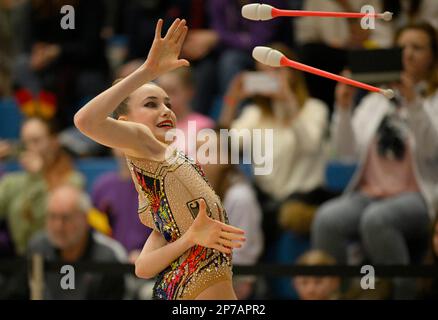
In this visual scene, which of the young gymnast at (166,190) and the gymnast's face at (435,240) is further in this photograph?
the gymnast's face at (435,240)

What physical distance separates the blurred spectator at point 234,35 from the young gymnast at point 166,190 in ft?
5.97

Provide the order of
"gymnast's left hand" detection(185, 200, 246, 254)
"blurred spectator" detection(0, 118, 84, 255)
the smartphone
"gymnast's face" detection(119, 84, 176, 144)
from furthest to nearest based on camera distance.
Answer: "blurred spectator" detection(0, 118, 84, 255) < the smartphone < "gymnast's face" detection(119, 84, 176, 144) < "gymnast's left hand" detection(185, 200, 246, 254)

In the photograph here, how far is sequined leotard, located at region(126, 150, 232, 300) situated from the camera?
280 centimetres

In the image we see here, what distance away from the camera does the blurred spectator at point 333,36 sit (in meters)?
3.62

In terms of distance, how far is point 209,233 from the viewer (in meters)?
2.71

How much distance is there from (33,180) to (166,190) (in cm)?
269

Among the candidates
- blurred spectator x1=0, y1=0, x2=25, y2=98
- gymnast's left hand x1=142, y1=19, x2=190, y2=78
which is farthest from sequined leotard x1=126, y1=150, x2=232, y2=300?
blurred spectator x1=0, y1=0, x2=25, y2=98

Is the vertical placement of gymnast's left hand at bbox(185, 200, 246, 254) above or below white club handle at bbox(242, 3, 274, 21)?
below

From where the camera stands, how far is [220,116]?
513 cm

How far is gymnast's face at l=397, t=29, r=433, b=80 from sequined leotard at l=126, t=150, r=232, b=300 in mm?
1528

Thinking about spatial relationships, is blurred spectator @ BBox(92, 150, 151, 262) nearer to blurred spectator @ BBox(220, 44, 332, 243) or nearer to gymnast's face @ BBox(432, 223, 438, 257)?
blurred spectator @ BBox(220, 44, 332, 243)

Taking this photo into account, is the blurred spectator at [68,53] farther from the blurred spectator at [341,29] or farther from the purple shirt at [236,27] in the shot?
the blurred spectator at [341,29]

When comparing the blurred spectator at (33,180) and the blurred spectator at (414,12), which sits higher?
the blurred spectator at (414,12)

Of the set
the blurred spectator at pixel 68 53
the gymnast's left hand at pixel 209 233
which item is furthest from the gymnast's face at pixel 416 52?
the blurred spectator at pixel 68 53
